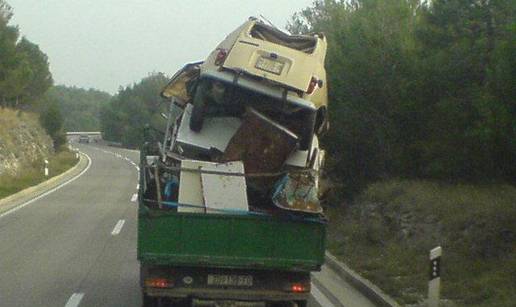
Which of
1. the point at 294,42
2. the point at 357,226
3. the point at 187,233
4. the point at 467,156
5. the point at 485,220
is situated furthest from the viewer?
the point at 357,226

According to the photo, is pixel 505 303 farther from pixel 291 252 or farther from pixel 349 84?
pixel 349 84

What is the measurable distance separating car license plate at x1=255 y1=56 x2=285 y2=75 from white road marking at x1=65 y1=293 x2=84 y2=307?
423 centimetres

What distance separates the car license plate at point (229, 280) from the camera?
36.8 feet

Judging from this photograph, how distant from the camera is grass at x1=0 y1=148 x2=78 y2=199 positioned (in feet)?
136

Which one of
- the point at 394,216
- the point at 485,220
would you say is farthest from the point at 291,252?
the point at 394,216

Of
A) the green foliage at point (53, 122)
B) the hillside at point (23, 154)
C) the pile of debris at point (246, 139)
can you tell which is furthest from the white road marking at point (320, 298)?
the green foliage at point (53, 122)

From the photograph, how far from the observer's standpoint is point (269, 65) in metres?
11.9

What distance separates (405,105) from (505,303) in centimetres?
1272

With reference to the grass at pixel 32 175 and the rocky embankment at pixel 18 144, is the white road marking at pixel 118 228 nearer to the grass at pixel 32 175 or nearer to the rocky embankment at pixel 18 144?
the grass at pixel 32 175

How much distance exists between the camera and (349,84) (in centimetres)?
2577

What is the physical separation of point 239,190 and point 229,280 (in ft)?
3.28

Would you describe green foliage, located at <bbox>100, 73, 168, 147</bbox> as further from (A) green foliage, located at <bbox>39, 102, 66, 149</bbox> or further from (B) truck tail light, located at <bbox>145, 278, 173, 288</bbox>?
(B) truck tail light, located at <bbox>145, 278, 173, 288</bbox>

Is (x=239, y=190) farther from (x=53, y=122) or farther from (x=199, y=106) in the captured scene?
(x=53, y=122)

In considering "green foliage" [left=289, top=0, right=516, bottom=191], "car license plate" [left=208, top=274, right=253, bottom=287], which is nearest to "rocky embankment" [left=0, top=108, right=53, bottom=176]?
"green foliage" [left=289, top=0, right=516, bottom=191]
